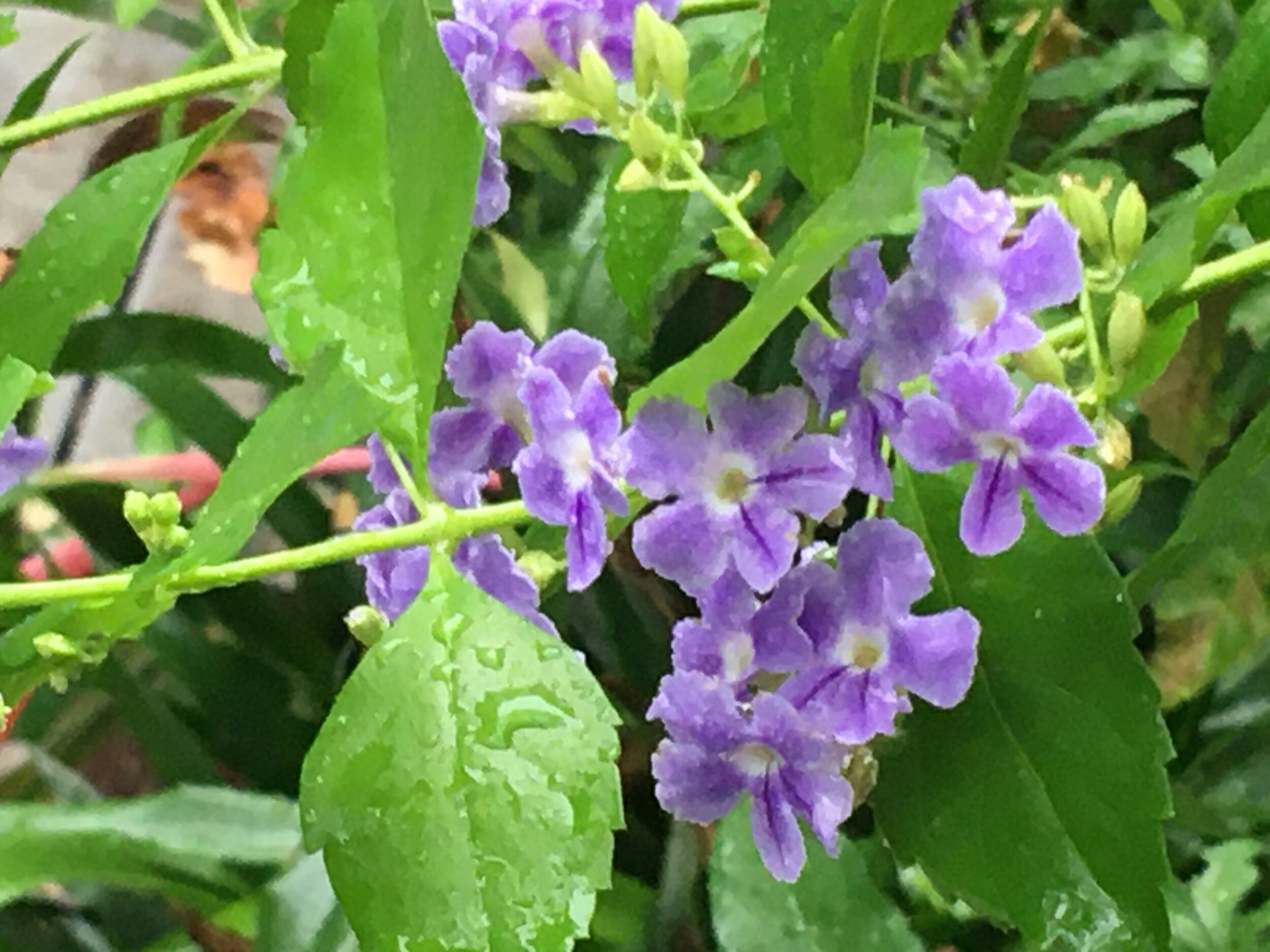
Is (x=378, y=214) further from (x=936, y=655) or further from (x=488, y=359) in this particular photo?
(x=936, y=655)

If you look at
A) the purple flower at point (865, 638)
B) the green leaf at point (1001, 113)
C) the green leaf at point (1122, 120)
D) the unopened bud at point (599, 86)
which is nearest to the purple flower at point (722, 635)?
the purple flower at point (865, 638)

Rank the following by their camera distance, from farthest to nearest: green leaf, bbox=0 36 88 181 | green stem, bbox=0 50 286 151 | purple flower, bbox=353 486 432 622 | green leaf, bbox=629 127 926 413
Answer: green leaf, bbox=0 36 88 181 → green stem, bbox=0 50 286 151 → purple flower, bbox=353 486 432 622 → green leaf, bbox=629 127 926 413

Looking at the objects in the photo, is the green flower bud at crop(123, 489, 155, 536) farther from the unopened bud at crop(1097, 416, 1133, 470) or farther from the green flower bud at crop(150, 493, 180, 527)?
the unopened bud at crop(1097, 416, 1133, 470)

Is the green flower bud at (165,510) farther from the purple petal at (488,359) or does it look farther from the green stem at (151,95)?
the green stem at (151,95)

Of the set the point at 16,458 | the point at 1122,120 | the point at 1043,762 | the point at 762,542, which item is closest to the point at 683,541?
the point at 762,542

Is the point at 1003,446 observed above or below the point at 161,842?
above

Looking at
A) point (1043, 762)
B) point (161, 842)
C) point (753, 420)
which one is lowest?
point (161, 842)

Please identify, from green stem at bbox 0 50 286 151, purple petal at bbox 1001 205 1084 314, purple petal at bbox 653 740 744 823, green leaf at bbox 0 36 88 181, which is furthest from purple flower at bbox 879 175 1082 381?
green leaf at bbox 0 36 88 181
